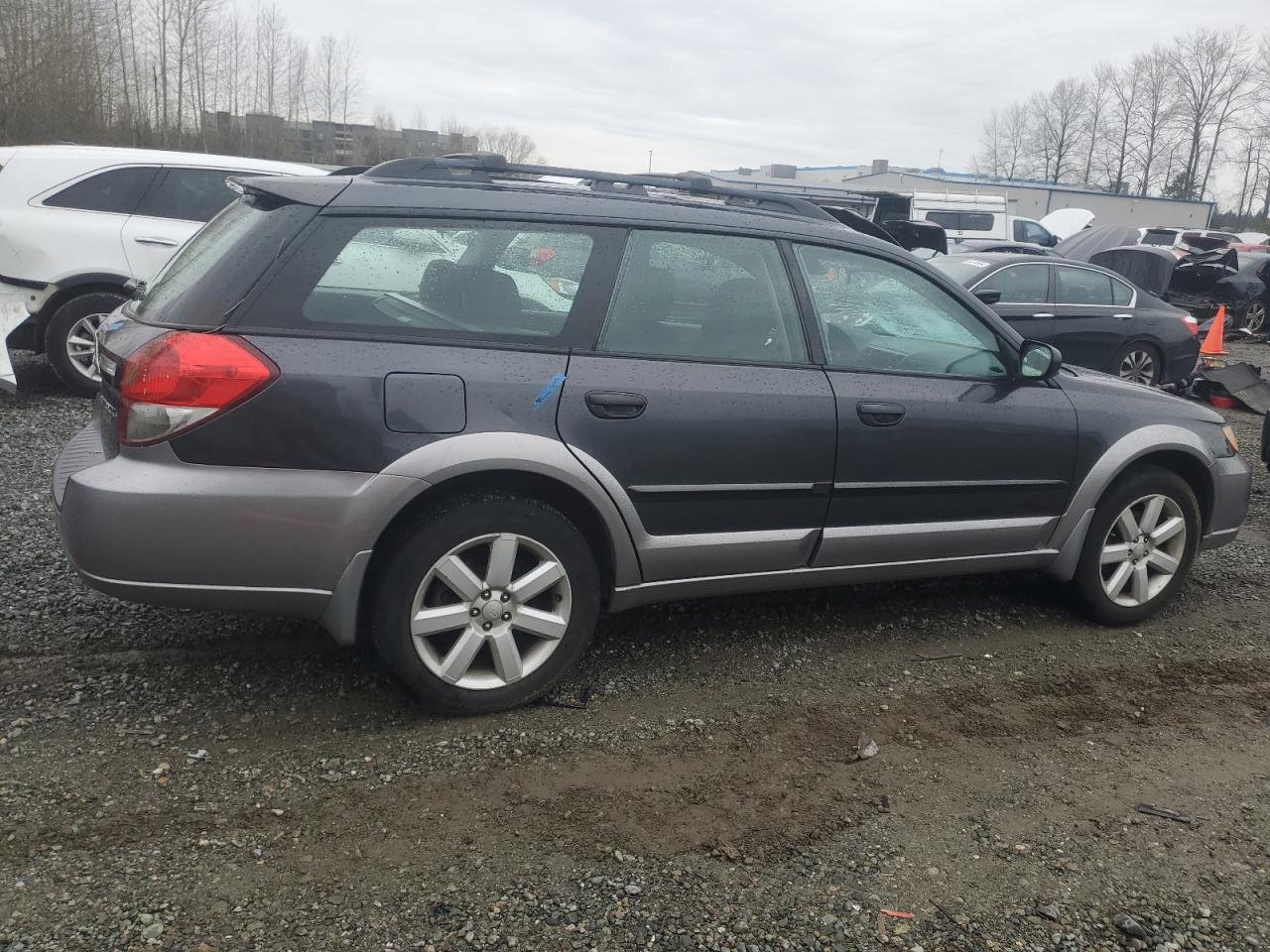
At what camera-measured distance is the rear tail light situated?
2.90 m

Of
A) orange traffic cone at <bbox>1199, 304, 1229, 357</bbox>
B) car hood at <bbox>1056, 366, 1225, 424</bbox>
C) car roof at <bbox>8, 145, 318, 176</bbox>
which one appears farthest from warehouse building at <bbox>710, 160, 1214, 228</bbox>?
car hood at <bbox>1056, 366, 1225, 424</bbox>

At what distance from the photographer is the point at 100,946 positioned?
7.32 ft

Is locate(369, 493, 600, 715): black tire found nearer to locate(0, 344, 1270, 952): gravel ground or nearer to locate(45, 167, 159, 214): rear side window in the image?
locate(0, 344, 1270, 952): gravel ground

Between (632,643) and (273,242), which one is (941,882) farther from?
(273,242)

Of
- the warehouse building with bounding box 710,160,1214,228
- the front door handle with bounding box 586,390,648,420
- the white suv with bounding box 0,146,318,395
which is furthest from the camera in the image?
the warehouse building with bounding box 710,160,1214,228

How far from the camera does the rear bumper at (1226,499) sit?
4578 mm

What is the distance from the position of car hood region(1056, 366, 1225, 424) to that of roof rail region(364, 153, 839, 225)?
123cm

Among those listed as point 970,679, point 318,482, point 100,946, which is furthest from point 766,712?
point 100,946

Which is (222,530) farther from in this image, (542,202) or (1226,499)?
(1226,499)

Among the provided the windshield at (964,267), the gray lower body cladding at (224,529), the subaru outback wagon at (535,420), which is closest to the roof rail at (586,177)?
the subaru outback wagon at (535,420)

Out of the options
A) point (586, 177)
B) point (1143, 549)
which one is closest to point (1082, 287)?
point (1143, 549)

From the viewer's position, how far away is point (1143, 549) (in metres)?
4.48

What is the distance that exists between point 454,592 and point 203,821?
94 centimetres

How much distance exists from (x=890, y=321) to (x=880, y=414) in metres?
0.46
